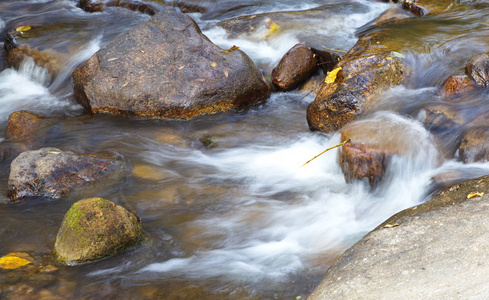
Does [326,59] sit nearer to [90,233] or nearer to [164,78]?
[164,78]

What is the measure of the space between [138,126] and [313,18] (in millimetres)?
4584

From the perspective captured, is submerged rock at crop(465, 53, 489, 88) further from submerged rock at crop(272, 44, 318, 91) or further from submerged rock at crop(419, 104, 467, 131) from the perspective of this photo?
submerged rock at crop(272, 44, 318, 91)

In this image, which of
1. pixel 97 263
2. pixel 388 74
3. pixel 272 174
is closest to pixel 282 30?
pixel 388 74

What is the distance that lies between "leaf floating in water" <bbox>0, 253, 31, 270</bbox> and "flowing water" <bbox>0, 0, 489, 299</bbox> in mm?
193

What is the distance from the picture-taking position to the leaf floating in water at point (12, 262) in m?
3.94

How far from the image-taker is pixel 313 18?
31.9 feet

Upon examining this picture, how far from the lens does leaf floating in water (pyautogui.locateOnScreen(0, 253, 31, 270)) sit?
3.94 m

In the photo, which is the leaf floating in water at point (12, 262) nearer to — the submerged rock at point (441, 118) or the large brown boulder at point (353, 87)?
the large brown boulder at point (353, 87)

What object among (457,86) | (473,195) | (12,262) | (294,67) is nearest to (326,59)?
(294,67)

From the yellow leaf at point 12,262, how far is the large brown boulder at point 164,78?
330cm

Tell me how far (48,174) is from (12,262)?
4.37 feet

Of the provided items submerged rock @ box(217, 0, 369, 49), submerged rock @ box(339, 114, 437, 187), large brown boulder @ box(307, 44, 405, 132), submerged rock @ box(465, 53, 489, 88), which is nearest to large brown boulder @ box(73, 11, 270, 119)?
large brown boulder @ box(307, 44, 405, 132)

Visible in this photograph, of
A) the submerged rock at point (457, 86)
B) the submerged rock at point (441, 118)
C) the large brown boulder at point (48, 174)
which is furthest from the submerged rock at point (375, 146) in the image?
the large brown boulder at point (48, 174)

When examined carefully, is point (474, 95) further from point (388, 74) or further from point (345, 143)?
point (345, 143)
